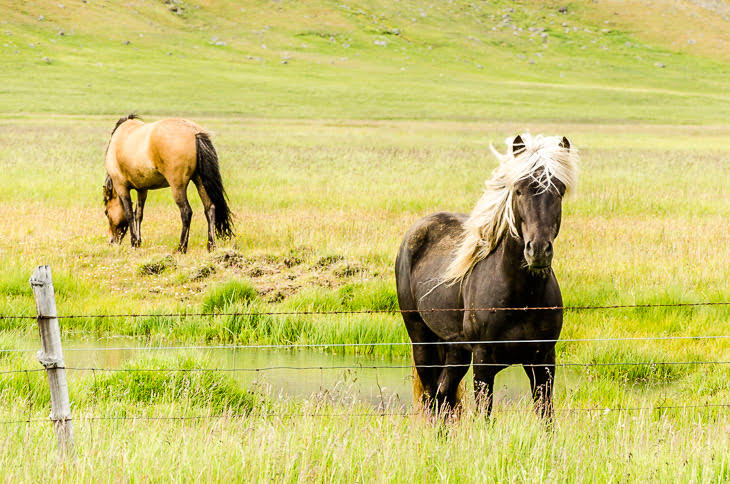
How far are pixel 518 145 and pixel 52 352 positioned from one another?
2.97 m

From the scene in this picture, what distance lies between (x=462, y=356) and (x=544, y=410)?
931mm

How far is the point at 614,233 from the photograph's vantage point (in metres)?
13.2

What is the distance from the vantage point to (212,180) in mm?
12539

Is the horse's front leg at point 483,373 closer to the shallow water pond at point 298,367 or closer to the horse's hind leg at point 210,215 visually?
the shallow water pond at point 298,367

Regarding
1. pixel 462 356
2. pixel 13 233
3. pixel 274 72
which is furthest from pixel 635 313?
pixel 274 72

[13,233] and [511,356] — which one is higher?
[511,356]

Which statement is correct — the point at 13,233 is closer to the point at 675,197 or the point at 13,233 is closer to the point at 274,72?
the point at 675,197

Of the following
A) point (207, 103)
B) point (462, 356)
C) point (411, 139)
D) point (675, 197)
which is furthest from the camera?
point (207, 103)

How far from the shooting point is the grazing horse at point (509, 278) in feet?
15.6

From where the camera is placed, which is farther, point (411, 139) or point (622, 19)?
point (622, 19)

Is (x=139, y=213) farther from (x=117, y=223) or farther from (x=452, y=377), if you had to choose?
(x=452, y=377)

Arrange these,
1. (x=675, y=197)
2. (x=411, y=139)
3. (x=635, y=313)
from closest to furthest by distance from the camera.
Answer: (x=635, y=313), (x=675, y=197), (x=411, y=139)

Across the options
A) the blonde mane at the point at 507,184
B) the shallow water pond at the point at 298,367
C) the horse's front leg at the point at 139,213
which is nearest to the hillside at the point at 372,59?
the horse's front leg at the point at 139,213

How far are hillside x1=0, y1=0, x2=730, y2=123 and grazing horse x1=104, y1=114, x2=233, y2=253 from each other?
35.6m
